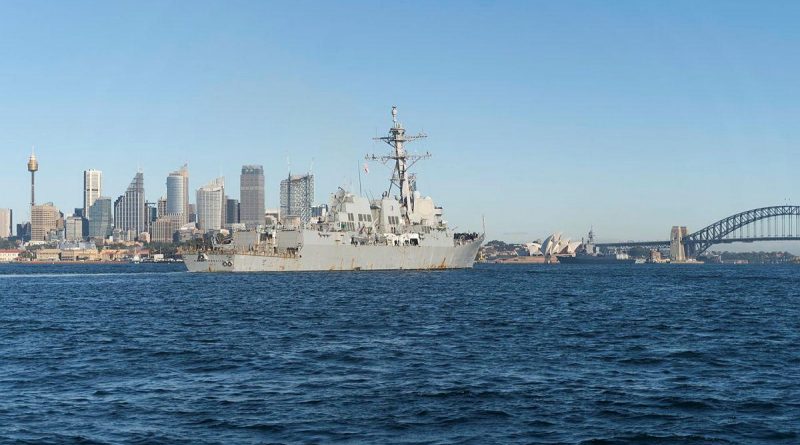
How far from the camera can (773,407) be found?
21.8 m

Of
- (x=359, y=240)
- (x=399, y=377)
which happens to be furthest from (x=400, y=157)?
(x=399, y=377)

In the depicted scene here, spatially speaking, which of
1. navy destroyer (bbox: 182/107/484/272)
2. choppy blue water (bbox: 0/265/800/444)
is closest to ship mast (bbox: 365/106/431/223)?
navy destroyer (bbox: 182/107/484/272)

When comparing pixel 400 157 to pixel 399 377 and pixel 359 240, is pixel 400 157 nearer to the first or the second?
pixel 359 240

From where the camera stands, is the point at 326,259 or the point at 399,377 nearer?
the point at 399,377

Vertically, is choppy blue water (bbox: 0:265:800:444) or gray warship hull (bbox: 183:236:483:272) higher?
gray warship hull (bbox: 183:236:483:272)

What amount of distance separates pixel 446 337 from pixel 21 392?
58.8 feet

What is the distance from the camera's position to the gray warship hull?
114500mm

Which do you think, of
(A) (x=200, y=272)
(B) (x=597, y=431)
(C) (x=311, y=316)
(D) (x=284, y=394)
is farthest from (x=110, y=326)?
(A) (x=200, y=272)

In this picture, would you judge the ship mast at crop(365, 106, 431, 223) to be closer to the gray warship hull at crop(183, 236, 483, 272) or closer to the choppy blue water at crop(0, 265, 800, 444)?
the gray warship hull at crop(183, 236, 483, 272)

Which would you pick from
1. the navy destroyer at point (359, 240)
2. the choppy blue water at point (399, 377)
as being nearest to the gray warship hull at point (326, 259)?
the navy destroyer at point (359, 240)

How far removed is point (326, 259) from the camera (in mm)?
116188

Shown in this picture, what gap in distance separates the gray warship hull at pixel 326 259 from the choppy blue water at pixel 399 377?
207ft

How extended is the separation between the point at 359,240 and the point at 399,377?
94.2 metres

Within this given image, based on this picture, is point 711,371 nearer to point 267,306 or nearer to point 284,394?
point 284,394
